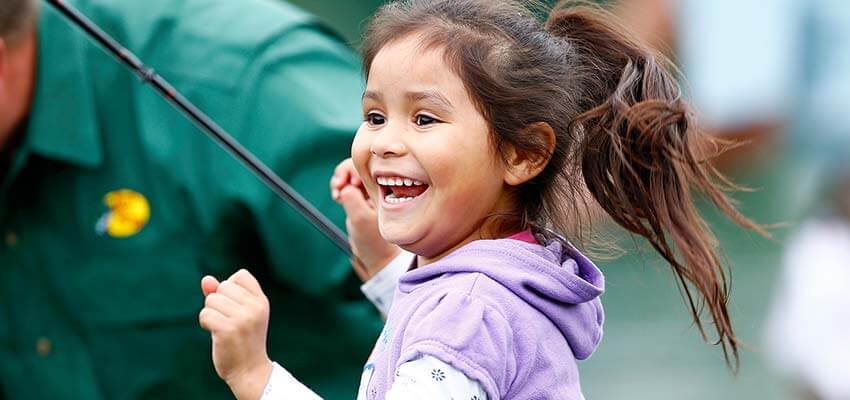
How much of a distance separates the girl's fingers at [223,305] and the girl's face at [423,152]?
24cm

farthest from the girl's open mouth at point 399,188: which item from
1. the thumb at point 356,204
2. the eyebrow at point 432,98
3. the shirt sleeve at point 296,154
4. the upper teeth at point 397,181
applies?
the shirt sleeve at point 296,154

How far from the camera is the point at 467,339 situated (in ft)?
6.69

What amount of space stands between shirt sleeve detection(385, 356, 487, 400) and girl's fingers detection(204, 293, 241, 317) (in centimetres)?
33

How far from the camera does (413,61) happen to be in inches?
86.4

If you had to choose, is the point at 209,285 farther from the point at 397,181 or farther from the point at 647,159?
the point at 647,159

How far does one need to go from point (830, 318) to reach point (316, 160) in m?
2.13

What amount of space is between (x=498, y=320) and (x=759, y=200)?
5.77 m

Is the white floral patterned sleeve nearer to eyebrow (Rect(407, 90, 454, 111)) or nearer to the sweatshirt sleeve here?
the sweatshirt sleeve

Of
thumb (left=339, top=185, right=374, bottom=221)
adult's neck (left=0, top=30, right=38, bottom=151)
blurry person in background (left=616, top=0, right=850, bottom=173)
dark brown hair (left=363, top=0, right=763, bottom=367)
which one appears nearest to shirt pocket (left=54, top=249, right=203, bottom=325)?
adult's neck (left=0, top=30, right=38, bottom=151)

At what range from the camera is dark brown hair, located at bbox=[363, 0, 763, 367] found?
2207mm

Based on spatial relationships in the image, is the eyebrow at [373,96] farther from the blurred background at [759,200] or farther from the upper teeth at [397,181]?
the blurred background at [759,200]

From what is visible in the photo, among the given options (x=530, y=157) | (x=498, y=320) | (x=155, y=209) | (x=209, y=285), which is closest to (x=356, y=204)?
(x=209, y=285)

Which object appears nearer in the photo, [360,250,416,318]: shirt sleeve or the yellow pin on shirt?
[360,250,416,318]: shirt sleeve

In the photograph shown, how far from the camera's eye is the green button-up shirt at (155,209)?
341 cm
